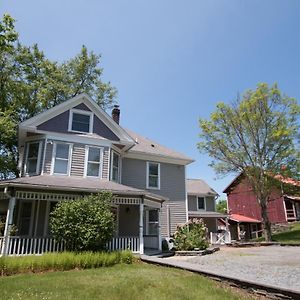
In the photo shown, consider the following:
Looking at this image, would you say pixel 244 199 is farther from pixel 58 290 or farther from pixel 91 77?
pixel 58 290

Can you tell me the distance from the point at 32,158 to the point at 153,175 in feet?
26.3

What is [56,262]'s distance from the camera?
390 inches

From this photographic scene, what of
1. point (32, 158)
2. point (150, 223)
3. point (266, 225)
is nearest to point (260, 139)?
point (266, 225)

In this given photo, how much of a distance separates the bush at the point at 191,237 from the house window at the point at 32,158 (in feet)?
28.6

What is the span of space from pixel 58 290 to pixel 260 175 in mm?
21497

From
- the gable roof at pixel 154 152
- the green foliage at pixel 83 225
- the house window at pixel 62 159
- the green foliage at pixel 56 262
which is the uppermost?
the gable roof at pixel 154 152

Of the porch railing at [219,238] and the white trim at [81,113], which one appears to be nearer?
the white trim at [81,113]

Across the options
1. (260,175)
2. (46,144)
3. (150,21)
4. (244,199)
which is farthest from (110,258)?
(244,199)

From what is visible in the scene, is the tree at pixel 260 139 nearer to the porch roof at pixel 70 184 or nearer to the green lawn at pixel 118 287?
the porch roof at pixel 70 184

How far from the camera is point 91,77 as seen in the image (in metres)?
28.6

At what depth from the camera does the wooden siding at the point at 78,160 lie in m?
15.7

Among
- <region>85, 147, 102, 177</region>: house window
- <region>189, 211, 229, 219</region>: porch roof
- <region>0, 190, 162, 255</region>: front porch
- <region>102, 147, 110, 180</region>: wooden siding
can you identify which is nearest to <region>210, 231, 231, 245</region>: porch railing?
<region>189, 211, 229, 219</region>: porch roof

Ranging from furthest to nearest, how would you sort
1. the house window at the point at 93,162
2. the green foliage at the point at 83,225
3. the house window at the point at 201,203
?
the house window at the point at 201,203 → the house window at the point at 93,162 → the green foliage at the point at 83,225

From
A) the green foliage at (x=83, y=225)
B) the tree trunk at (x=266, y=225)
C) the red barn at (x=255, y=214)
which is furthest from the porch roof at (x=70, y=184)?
the red barn at (x=255, y=214)
